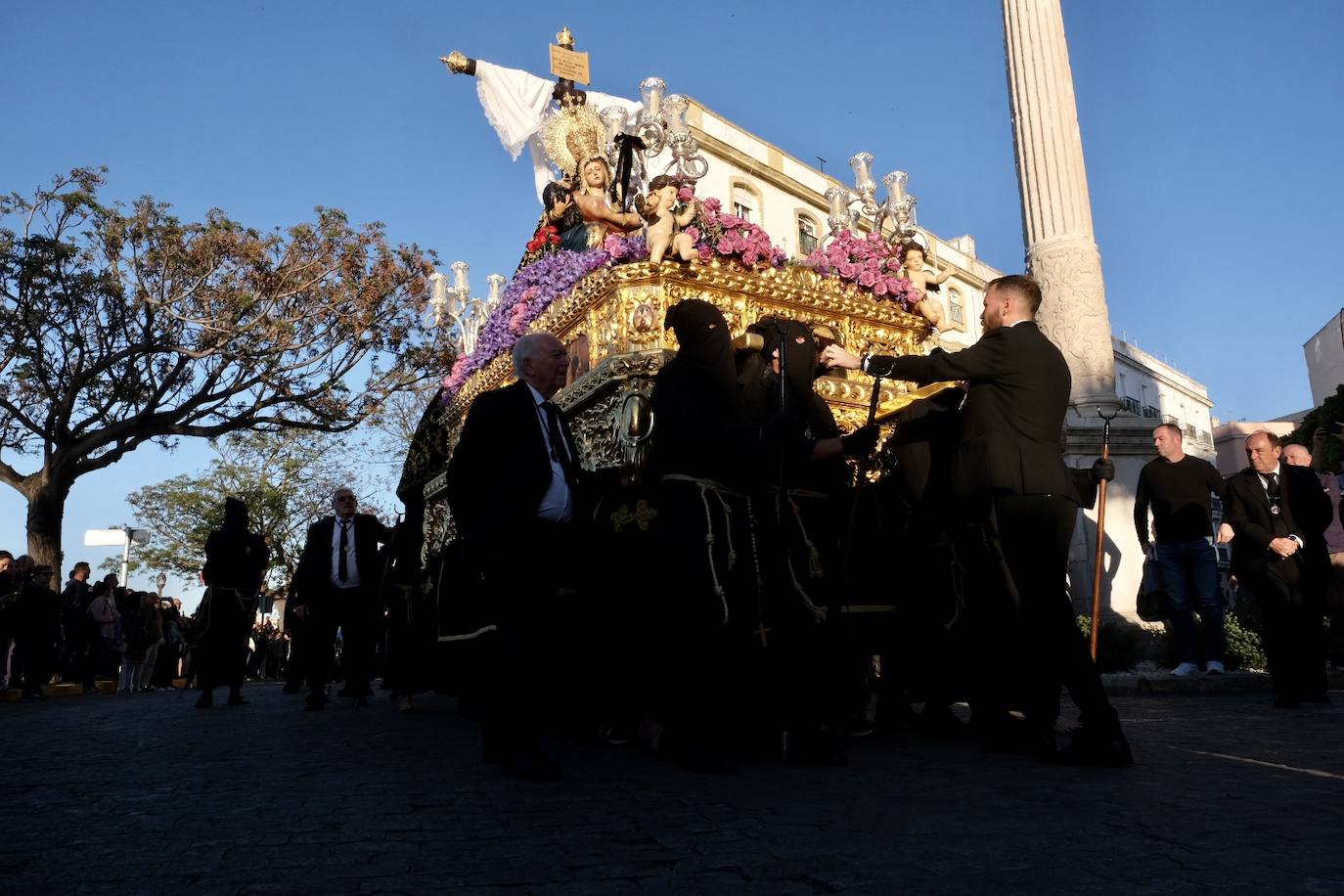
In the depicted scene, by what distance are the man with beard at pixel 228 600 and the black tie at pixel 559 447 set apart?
668 cm

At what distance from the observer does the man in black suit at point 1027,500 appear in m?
4.18

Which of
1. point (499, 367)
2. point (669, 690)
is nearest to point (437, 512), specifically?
point (499, 367)

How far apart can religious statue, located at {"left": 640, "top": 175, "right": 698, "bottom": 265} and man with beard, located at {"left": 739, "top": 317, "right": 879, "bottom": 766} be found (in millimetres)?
1339

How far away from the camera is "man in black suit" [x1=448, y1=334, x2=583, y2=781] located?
4270 millimetres

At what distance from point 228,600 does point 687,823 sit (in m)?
8.67

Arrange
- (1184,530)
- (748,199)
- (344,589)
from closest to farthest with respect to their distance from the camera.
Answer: (1184,530), (344,589), (748,199)

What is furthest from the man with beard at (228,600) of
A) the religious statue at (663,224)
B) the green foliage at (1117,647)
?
the green foliage at (1117,647)

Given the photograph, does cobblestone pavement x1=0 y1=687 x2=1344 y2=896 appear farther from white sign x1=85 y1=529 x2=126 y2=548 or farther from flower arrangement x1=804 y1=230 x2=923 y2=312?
white sign x1=85 y1=529 x2=126 y2=548

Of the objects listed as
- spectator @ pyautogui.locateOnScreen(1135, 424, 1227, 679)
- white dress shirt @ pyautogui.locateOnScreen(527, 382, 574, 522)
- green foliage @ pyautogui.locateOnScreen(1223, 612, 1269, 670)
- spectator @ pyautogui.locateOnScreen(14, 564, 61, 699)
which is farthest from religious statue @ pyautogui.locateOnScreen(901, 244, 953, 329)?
spectator @ pyautogui.locateOnScreen(14, 564, 61, 699)

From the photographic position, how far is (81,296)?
67.2 feet

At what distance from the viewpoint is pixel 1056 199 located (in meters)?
12.6

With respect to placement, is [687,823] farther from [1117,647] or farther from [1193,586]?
[1117,647]

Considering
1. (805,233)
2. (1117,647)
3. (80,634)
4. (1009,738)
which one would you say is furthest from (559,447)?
(805,233)

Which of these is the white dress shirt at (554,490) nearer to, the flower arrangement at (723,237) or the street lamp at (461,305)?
the flower arrangement at (723,237)
